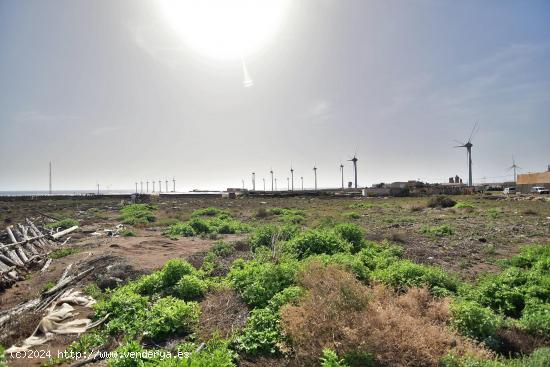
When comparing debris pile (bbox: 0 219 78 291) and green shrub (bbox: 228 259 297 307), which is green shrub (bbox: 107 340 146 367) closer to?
green shrub (bbox: 228 259 297 307)

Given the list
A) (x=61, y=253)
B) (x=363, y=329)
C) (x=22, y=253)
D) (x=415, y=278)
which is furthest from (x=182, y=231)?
(x=363, y=329)

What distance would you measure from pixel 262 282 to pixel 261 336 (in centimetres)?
208

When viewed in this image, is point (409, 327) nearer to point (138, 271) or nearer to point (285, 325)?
point (285, 325)

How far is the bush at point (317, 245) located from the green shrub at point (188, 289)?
384cm

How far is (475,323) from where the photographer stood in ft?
20.2

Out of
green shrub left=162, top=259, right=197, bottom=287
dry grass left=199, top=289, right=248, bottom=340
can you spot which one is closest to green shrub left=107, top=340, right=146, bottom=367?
dry grass left=199, top=289, right=248, bottom=340

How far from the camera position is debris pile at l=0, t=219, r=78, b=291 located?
37.7 feet

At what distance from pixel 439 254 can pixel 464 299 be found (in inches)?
233

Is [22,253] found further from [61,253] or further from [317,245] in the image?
[317,245]

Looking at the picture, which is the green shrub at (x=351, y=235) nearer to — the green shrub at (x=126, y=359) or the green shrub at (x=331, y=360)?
the green shrub at (x=331, y=360)

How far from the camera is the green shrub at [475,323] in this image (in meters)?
6.08

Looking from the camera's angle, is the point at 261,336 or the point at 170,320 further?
the point at 170,320

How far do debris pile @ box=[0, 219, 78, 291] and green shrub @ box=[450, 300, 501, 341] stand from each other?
12.9 m

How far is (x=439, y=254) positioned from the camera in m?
13.1
